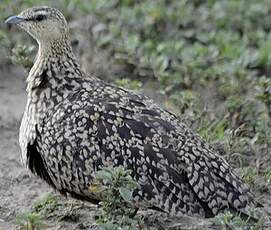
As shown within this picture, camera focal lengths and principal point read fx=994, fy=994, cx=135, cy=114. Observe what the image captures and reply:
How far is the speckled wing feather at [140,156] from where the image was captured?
19.2 ft

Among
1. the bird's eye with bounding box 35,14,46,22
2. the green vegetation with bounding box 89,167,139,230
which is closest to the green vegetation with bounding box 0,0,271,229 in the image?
the green vegetation with bounding box 89,167,139,230

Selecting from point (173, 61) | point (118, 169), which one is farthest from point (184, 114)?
point (118, 169)

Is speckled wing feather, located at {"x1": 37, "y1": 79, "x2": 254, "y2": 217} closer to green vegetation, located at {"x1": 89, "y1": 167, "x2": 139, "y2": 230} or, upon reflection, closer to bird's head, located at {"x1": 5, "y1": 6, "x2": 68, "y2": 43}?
green vegetation, located at {"x1": 89, "y1": 167, "x2": 139, "y2": 230}

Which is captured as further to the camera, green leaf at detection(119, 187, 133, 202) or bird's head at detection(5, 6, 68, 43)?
bird's head at detection(5, 6, 68, 43)

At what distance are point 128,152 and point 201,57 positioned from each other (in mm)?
2860

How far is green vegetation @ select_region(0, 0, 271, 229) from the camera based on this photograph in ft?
23.7

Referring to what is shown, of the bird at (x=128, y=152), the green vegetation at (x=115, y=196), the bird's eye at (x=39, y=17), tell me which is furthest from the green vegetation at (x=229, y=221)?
the bird's eye at (x=39, y=17)

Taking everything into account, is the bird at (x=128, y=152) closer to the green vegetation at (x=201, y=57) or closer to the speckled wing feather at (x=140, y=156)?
the speckled wing feather at (x=140, y=156)

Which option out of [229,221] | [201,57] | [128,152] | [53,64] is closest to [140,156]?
[128,152]

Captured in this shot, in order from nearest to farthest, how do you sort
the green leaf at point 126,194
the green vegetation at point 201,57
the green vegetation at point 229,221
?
the green leaf at point 126,194
the green vegetation at point 229,221
the green vegetation at point 201,57

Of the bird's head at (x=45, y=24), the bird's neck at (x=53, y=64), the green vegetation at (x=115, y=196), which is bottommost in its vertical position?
the green vegetation at (x=115, y=196)

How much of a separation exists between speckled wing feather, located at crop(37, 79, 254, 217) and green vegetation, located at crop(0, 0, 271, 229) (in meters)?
0.40

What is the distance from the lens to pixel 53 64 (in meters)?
6.43

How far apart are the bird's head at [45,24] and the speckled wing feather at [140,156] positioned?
23.0 inches
